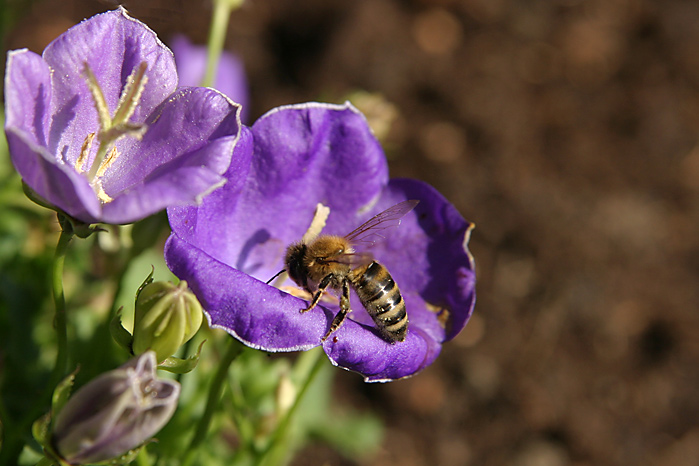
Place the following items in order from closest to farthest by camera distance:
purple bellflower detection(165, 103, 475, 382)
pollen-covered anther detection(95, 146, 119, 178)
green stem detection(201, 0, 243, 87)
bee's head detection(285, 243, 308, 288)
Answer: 1. purple bellflower detection(165, 103, 475, 382)
2. pollen-covered anther detection(95, 146, 119, 178)
3. bee's head detection(285, 243, 308, 288)
4. green stem detection(201, 0, 243, 87)

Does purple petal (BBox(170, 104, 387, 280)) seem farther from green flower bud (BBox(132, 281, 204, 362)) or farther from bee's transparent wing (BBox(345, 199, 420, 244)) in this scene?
green flower bud (BBox(132, 281, 204, 362))

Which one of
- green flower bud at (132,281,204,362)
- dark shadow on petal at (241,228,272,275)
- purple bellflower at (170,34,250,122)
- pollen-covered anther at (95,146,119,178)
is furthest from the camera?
purple bellflower at (170,34,250,122)

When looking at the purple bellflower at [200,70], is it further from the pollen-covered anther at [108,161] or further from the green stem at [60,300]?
the green stem at [60,300]

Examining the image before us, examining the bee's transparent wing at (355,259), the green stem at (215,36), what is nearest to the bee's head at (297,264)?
the bee's transparent wing at (355,259)

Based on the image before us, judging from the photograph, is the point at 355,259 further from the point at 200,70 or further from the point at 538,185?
the point at 538,185

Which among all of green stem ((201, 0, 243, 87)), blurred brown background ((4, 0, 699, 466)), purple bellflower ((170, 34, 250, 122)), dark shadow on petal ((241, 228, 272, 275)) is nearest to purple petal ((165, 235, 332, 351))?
dark shadow on petal ((241, 228, 272, 275))

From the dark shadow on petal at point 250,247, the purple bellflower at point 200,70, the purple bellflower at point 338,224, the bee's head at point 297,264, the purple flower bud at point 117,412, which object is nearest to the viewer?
the purple flower bud at point 117,412

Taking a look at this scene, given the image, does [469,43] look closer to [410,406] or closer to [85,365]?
[410,406]
